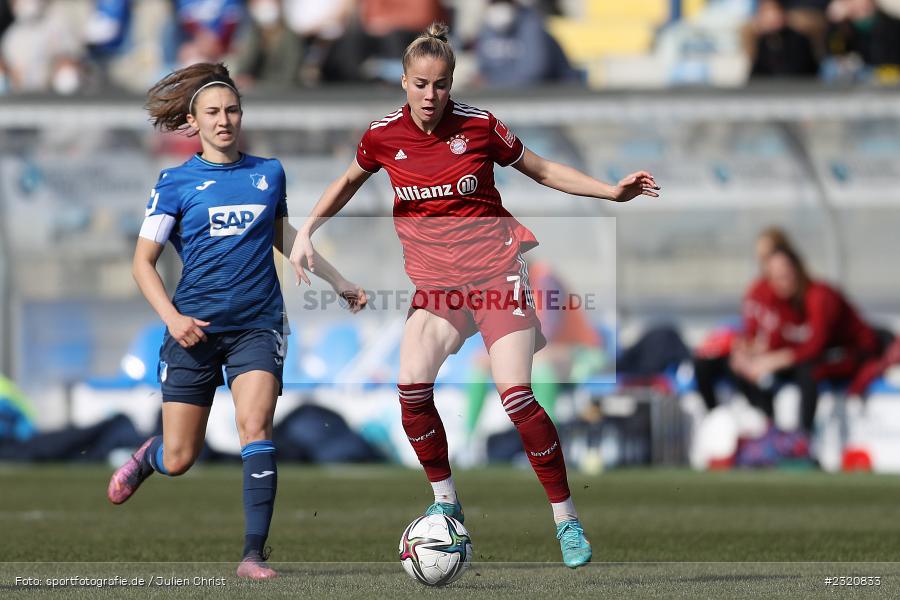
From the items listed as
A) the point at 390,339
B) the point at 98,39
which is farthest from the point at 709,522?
the point at 98,39

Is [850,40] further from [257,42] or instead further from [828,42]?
[257,42]

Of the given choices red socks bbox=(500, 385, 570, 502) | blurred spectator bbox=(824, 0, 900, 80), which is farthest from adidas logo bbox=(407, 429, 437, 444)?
blurred spectator bbox=(824, 0, 900, 80)

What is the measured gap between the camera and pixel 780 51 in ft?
50.9

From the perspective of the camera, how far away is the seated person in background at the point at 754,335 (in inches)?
561

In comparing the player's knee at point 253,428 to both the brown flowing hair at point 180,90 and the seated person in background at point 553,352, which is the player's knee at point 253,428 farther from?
the seated person in background at point 553,352

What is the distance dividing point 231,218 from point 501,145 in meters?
1.10

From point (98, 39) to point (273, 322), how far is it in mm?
11468

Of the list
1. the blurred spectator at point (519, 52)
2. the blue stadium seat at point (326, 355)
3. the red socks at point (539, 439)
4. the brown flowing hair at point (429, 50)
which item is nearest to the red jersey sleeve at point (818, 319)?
the blurred spectator at point (519, 52)

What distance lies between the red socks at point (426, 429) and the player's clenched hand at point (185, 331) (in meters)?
0.82

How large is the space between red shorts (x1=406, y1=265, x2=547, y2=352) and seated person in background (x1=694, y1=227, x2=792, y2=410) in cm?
756

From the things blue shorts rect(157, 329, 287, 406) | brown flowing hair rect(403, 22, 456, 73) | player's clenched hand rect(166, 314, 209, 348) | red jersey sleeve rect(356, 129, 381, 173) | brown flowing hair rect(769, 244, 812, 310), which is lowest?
brown flowing hair rect(769, 244, 812, 310)

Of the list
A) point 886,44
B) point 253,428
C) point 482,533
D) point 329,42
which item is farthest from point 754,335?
point 253,428

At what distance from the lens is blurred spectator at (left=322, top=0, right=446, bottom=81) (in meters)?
16.2

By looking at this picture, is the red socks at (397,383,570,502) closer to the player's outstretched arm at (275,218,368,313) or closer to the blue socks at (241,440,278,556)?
the player's outstretched arm at (275,218,368,313)
